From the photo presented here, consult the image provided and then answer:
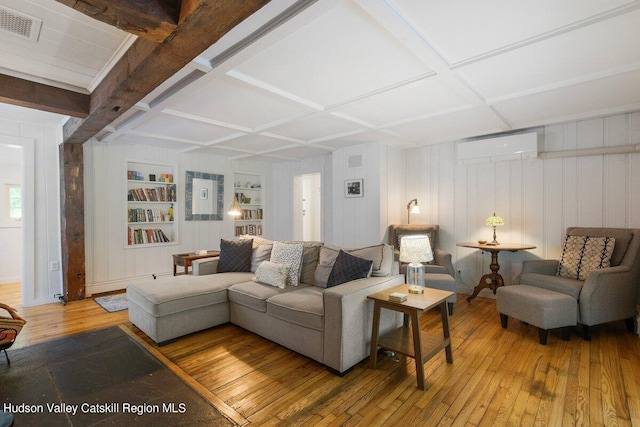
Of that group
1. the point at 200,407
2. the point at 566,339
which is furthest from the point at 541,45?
the point at 200,407

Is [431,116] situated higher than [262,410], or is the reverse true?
[431,116]

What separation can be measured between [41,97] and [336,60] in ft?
8.89

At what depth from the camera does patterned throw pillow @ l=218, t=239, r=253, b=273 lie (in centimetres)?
380

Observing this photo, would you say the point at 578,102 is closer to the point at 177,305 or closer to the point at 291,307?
the point at 291,307

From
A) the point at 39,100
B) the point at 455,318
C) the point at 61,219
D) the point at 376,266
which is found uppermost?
the point at 39,100

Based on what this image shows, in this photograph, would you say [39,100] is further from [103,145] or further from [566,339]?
[566,339]

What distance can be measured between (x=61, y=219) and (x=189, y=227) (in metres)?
1.88

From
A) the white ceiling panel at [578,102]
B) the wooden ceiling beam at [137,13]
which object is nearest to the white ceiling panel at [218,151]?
the wooden ceiling beam at [137,13]

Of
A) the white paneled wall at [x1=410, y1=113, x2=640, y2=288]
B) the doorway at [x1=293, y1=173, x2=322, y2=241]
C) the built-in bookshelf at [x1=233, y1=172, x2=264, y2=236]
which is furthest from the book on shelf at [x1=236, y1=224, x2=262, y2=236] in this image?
the white paneled wall at [x1=410, y1=113, x2=640, y2=288]

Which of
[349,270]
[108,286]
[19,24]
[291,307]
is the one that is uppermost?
[19,24]

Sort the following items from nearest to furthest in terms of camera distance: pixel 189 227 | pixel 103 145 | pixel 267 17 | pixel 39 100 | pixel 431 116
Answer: pixel 267 17 → pixel 39 100 → pixel 431 116 → pixel 103 145 → pixel 189 227

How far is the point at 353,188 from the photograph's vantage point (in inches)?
202

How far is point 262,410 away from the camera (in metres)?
1.93

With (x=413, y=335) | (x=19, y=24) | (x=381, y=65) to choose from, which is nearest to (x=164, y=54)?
(x=19, y=24)
